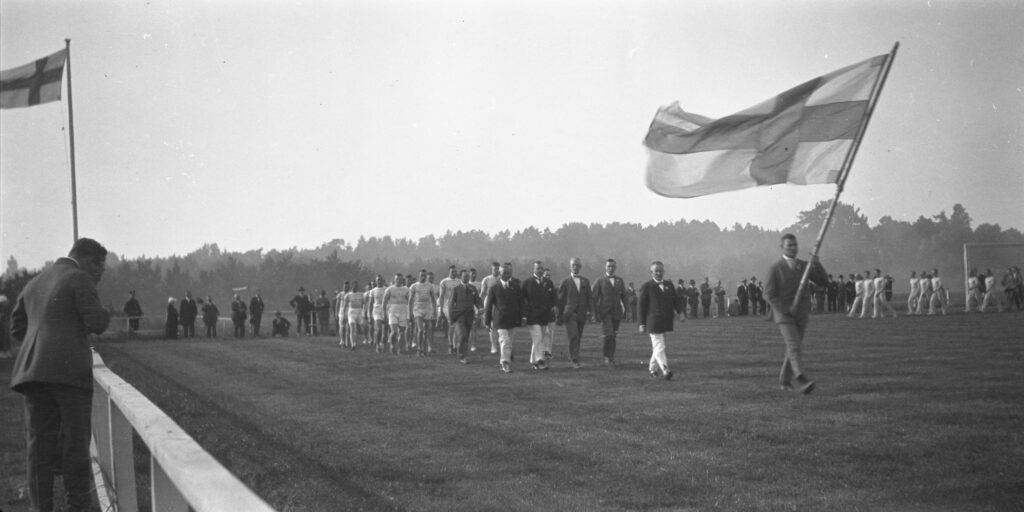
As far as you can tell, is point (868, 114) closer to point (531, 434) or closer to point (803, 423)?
point (803, 423)

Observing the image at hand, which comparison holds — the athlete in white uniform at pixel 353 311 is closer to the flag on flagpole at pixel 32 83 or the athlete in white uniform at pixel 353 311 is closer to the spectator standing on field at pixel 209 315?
the flag on flagpole at pixel 32 83

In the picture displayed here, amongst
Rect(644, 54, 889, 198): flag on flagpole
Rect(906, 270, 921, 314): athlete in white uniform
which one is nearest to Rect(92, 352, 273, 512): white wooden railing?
Rect(644, 54, 889, 198): flag on flagpole

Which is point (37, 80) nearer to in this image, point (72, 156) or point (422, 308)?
point (72, 156)

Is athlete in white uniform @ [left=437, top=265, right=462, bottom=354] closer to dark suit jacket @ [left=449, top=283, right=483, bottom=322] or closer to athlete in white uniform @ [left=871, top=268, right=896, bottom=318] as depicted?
dark suit jacket @ [left=449, top=283, right=483, bottom=322]

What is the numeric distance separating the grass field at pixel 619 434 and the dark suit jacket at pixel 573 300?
105cm

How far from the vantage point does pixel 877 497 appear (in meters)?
6.84

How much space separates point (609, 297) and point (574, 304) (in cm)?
79

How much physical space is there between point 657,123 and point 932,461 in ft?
13.6

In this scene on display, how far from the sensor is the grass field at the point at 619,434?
7219mm

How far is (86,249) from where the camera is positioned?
7.02 m

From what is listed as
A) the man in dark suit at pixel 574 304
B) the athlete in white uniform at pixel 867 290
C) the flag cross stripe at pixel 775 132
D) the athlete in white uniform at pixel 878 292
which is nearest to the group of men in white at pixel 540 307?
the man in dark suit at pixel 574 304

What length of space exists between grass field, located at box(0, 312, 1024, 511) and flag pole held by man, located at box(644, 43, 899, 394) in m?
2.36

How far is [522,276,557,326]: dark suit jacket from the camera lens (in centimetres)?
1936

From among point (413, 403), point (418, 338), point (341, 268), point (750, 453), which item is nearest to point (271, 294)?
point (341, 268)
